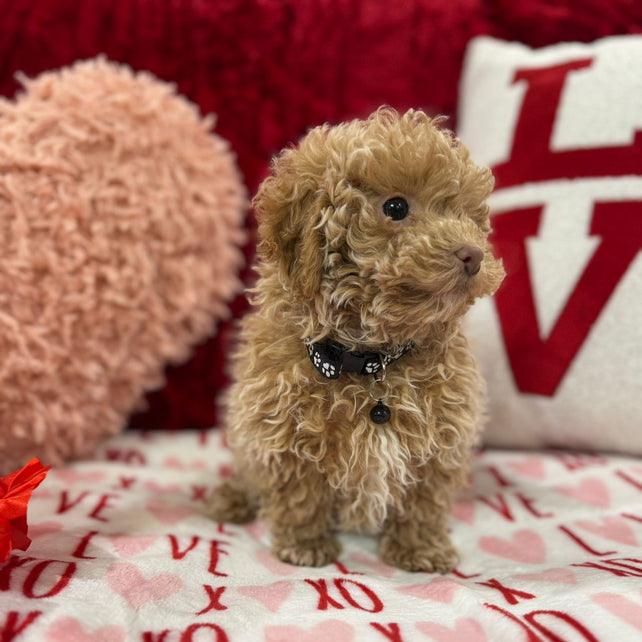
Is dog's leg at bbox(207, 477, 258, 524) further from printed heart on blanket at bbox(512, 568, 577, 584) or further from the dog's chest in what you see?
printed heart on blanket at bbox(512, 568, 577, 584)

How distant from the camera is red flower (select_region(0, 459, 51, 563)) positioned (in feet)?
2.30

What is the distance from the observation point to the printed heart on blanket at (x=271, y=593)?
73cm

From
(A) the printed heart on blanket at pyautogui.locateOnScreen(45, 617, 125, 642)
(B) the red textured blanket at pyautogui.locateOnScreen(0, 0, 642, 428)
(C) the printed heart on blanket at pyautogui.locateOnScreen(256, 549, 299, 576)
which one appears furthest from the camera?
(B) the red textured blanket at pyautogui.locateOnScreen(0, 0, 642, 428)

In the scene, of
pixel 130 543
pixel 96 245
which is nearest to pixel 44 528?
pixel 130 543

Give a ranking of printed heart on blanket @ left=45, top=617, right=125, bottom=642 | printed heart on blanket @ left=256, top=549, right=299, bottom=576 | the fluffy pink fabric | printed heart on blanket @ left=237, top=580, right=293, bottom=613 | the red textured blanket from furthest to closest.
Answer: the red textured blanket < the fluffy pink fabric < printed heart on blanket @ left=256, top=549, right=299, bottom=576 < printed heart on blanket @ left=237, top=580, right=293, bottom=613 < printed heart on blanket @ left=45, top=617, right=125, bottom=642

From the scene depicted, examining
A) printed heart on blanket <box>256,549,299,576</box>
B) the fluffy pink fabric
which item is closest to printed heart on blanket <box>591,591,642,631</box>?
printed heart on blanket <box>256,549,299,576</box>

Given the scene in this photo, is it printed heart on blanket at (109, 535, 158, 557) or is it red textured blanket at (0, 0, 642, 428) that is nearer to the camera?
printed heart on blanket at (109, 535, 158, 557)

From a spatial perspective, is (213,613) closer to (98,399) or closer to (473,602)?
(473,602)

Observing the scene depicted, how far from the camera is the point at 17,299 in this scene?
1.05 meters

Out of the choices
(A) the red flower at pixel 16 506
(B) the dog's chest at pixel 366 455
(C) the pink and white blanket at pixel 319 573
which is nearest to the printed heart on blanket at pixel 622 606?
(C) the pink and white blanket at pixel 319 573

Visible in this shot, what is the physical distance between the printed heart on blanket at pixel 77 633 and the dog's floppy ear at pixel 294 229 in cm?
40

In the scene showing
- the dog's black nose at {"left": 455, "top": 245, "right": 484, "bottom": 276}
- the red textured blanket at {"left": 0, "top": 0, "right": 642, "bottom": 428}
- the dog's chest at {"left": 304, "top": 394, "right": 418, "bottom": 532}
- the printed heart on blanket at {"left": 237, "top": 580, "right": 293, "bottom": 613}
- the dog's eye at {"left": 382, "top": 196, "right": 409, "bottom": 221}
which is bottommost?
the printed heart on blanket at {"left": 237, "top": 580, "right": 293, "bottom": 613}

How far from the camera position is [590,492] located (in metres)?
1.04

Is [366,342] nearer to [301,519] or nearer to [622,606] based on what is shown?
[301,519]
